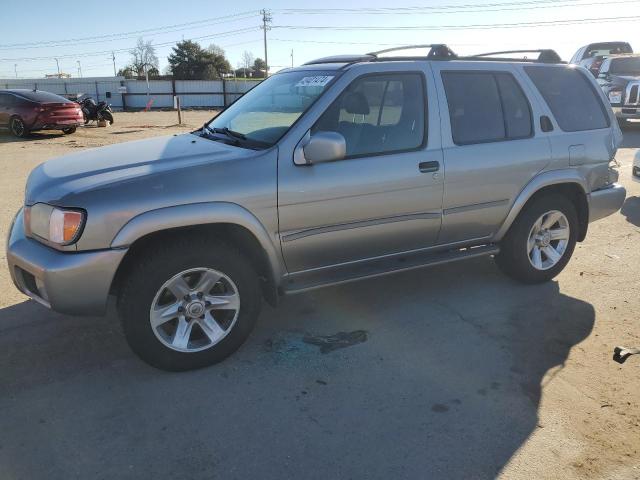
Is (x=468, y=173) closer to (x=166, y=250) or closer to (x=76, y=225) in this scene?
(x=166, y=250)

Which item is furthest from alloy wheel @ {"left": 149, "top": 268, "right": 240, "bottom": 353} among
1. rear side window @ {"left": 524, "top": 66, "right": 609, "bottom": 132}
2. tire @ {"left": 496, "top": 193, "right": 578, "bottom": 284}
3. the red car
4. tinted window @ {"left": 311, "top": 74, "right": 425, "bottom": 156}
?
the red car

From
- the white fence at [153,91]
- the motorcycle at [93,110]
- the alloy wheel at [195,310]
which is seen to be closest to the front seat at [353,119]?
the alloy wheel at [195,310]

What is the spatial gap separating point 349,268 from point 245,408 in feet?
4.17

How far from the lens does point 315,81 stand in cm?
381

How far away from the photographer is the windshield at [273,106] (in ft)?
11.9

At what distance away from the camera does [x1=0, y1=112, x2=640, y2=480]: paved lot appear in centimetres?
257

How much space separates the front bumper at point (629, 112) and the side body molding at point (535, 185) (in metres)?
13.7

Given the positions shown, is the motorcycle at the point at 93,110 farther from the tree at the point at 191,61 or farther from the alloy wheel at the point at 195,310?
the tree at the point at 191,61

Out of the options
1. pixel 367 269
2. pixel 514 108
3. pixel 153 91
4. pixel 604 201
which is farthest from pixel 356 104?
pixel 153 91

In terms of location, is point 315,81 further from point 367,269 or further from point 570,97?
point 570,97

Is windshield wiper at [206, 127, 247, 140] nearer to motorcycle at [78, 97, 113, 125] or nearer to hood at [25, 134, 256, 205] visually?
hood at [25, 134, 256, 205]

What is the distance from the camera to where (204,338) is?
3410mm

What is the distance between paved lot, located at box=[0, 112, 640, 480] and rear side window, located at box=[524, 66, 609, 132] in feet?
5.03

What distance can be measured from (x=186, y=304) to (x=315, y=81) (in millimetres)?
1832
